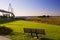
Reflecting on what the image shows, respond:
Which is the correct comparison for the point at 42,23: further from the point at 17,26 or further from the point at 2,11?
the point at 2,11

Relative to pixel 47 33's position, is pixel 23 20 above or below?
above

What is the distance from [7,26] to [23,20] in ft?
3.87

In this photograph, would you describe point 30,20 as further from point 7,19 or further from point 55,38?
point 55,38

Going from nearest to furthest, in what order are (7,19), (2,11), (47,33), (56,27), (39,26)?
1. (47,33)
2. (56,27)
3. (39,26)
4. (2,11)
5. (7,19)

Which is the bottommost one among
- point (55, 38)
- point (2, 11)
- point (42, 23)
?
point (55, 38)

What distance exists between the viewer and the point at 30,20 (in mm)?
8930

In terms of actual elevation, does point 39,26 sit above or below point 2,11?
below

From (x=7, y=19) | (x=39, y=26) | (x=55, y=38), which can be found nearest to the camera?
(x=55, y=38)

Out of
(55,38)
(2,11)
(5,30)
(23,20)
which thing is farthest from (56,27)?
(2,11)

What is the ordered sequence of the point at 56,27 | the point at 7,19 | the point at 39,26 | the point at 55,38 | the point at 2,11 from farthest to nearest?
the point at 7,19 → the point at 2,11 → the point at 39,26 → the point at 56,27 → the point at 55,38

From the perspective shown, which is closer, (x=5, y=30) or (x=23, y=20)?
(x=5, y=30)

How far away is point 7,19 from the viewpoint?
10.4m

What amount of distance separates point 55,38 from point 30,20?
2906mm

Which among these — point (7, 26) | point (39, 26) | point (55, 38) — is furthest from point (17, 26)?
point (55, 38)
